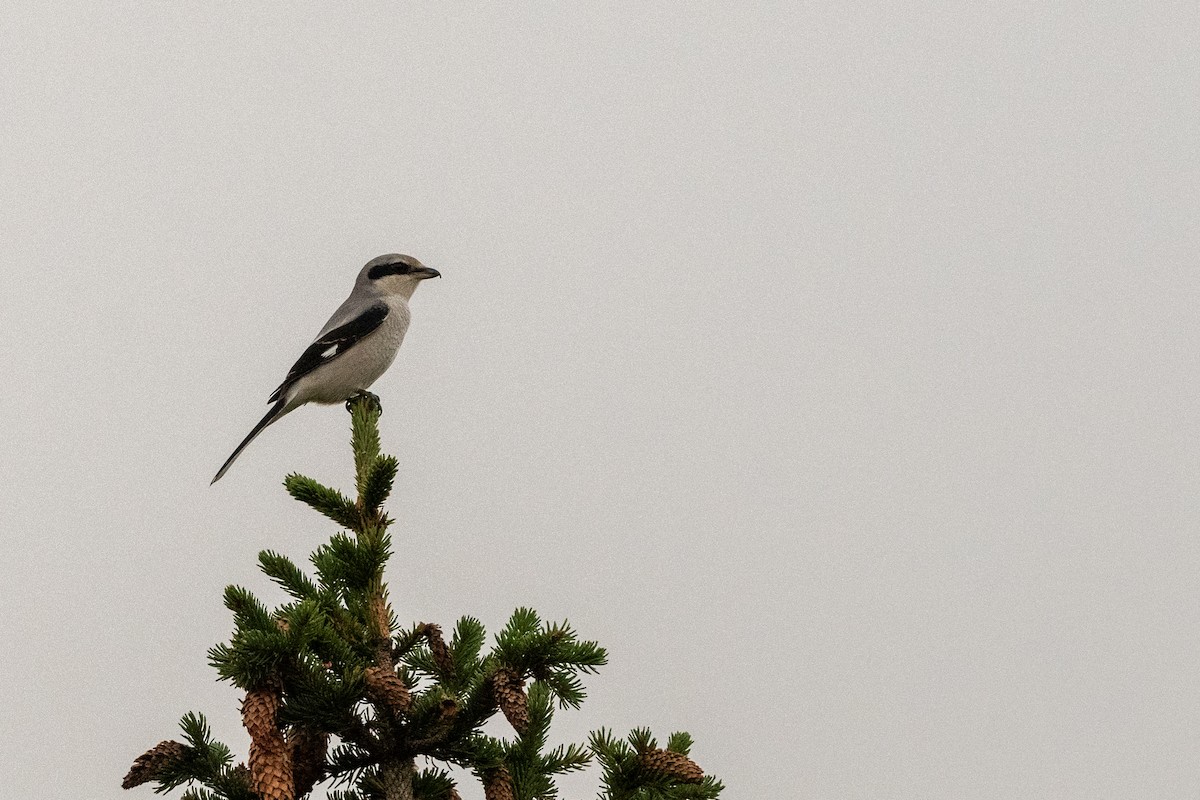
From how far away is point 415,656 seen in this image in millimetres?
3059

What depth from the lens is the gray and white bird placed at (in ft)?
22.5

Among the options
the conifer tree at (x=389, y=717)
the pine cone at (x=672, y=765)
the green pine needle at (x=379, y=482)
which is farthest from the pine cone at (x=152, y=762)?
the pine cone at (x=672, y=765)

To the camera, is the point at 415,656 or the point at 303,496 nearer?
the point at 415,656

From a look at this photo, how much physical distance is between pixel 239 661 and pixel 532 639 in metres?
0.70

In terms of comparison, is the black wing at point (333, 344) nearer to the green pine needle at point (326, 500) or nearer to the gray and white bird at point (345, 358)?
the gray and white bird at point (345, 358)

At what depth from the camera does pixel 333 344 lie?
7.06 meters

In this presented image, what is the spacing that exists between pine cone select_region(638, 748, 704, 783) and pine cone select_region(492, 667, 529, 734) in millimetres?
314

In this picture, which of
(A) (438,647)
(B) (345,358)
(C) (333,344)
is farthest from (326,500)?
(C) (333,344)

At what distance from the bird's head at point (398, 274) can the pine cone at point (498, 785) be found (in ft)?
18.1

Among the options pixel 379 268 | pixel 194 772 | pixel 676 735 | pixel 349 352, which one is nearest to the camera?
pixel 194 772

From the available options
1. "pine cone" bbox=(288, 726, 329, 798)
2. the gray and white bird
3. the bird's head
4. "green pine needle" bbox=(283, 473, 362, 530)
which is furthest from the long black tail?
"pine cone" bbox=(288, 726, 329, 798)

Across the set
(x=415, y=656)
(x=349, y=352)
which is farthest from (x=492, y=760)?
(x=349, y=352)

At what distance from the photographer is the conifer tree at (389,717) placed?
2592 millimetres

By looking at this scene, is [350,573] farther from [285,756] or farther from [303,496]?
[285,756]
